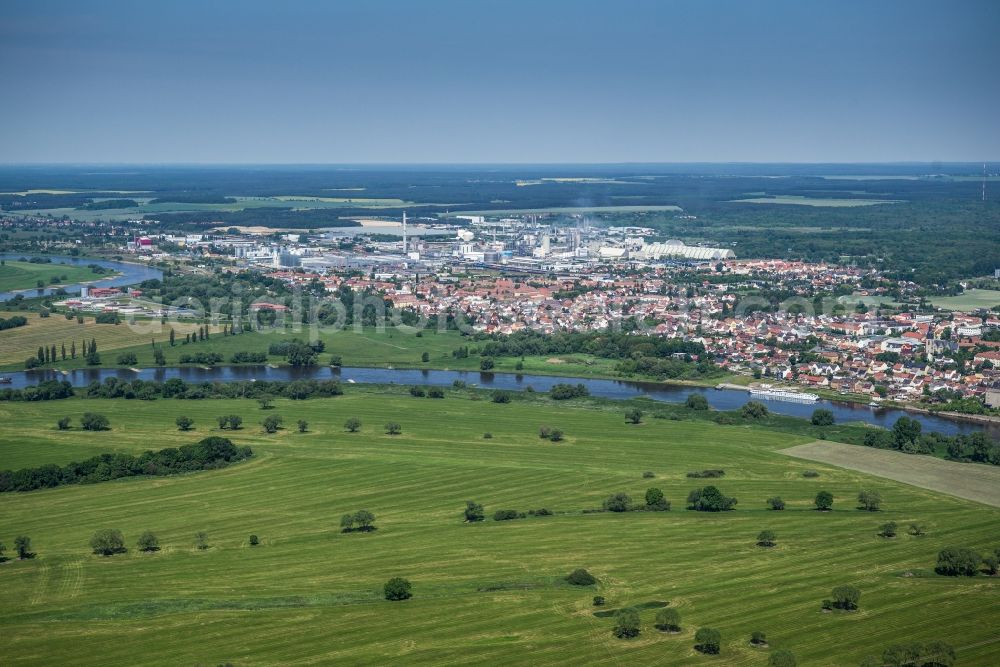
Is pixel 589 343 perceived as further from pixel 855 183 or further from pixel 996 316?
pixel 855 183

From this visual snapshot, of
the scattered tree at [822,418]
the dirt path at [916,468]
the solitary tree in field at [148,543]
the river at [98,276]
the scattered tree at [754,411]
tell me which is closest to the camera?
the solitary tree in field at [148,543]

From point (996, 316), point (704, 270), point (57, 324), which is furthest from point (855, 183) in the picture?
point (57, 324)

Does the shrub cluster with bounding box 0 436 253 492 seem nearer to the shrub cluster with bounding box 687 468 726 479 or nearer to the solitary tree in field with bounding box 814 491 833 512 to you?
the shrub cluster with bounding box 687 468 726 479

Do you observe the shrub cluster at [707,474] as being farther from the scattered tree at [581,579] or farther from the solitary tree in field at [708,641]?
the solitary tree in field at [708,641]

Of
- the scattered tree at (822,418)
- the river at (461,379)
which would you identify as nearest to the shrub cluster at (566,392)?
the river at (461,379)

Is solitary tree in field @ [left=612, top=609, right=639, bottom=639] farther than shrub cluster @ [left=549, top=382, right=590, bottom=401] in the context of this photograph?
No

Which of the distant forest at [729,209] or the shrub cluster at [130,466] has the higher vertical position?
the distant forest at [729,209]

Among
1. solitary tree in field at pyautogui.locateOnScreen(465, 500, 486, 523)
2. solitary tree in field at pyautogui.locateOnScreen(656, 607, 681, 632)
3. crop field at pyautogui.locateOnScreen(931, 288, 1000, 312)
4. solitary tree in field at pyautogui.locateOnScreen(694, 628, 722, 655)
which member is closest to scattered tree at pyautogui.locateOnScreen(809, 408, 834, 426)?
solitary tree in field at pyautogui.locateOnScreen(465, 500, 486, 523)
